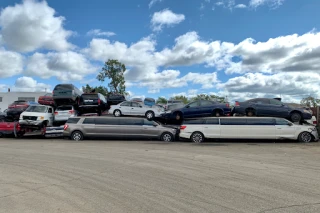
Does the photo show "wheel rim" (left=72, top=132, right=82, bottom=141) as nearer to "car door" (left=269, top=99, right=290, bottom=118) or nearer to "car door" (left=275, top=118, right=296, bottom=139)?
"car door" (left=275, top=118, right=296, bottom=139)

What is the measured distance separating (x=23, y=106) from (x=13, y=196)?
17.1 m

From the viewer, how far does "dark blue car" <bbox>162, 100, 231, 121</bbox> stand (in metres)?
18.5

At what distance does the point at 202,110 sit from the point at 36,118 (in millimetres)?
10853

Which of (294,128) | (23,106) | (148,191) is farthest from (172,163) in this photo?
(23,106)

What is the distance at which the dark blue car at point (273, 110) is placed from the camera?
1789cm

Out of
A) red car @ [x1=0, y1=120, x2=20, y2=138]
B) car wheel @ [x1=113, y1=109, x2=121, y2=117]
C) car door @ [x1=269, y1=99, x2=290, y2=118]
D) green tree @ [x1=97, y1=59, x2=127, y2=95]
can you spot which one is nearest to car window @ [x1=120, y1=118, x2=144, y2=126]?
car wheel @ [x1=113, y1=109, x2=121, y2=117]

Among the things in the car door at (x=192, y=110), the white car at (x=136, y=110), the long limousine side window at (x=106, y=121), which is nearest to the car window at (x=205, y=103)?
the car door at (x=192, y=110)

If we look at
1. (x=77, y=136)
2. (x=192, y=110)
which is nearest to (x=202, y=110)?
(x=192, y=110)

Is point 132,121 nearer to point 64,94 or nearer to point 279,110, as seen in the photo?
point 64,94

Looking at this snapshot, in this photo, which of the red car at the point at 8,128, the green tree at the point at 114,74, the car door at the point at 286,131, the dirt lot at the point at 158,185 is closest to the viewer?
the dirt lot at the point at 158,185

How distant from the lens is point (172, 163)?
9.26m

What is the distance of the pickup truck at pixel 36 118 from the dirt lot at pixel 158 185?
908 centimetres

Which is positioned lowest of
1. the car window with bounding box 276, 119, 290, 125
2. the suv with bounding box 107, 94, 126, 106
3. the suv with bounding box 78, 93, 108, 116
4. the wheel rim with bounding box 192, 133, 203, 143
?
the wheel rim with bounding box 192, 133, 203, 143

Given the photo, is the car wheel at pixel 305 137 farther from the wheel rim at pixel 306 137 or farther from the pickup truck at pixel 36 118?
the pickup truck at pixel 36 118
